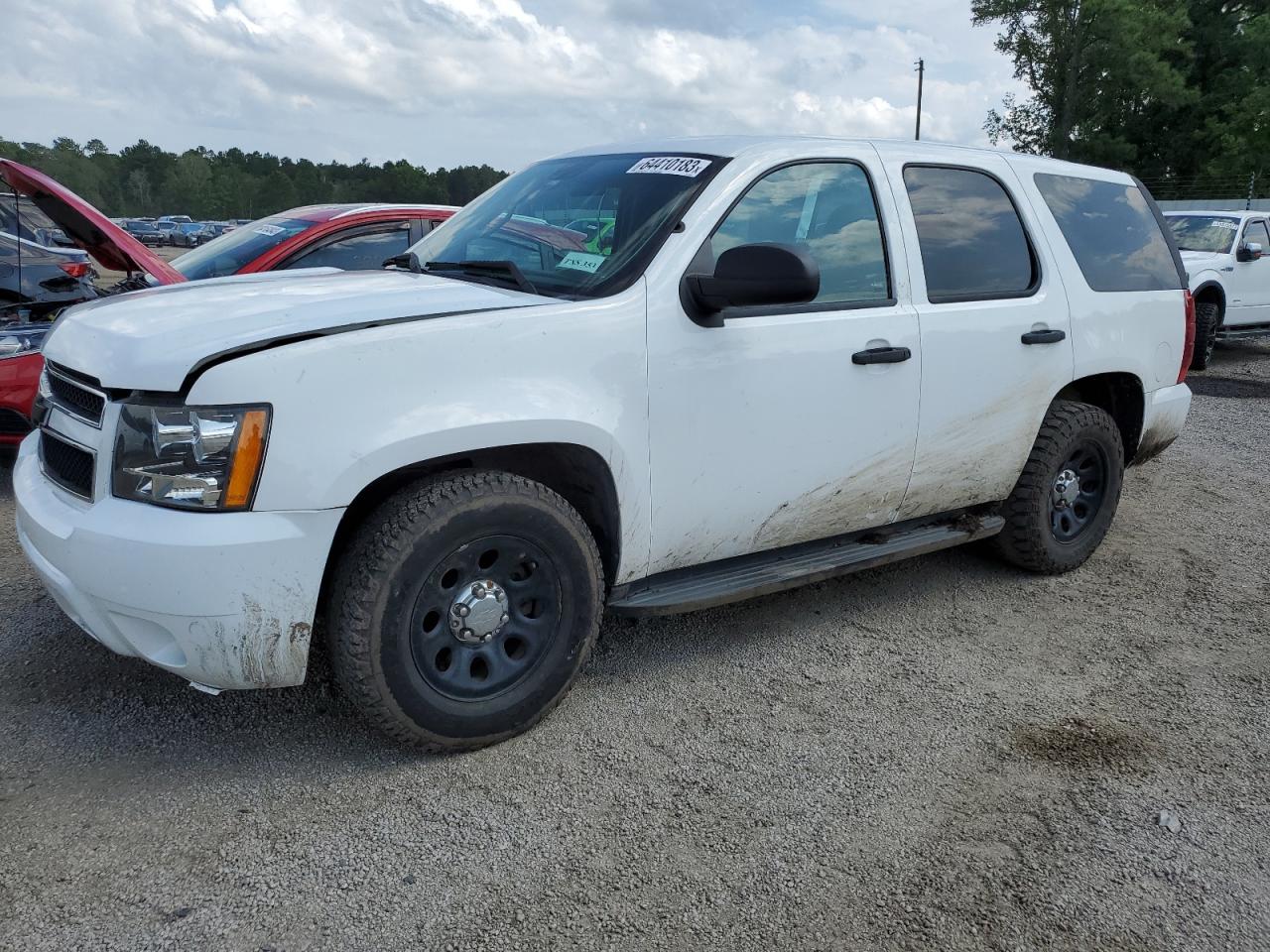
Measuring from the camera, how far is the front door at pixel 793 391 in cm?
319

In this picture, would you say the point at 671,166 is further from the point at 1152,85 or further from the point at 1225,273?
the point at 1152,85

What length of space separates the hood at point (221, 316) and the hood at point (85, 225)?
2348mm

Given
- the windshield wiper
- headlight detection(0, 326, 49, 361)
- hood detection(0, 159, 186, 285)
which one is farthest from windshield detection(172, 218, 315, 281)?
the windshield wiper

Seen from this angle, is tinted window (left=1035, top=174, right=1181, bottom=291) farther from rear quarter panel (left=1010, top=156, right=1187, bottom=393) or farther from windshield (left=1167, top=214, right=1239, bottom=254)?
windshield (left=1167, top=214, right=1239, bottom=254)

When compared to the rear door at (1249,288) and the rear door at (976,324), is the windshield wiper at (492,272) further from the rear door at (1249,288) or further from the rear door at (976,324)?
the rear door at (1249,288)

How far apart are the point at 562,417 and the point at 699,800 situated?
1.16 meters

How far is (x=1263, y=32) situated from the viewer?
1473 inches

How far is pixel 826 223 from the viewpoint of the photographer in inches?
143

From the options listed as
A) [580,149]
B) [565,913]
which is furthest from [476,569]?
[580,149]

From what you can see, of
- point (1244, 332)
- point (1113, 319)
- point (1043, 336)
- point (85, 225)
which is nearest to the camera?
point (1043, 336)

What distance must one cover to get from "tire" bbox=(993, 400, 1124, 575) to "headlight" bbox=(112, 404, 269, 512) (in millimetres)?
3257

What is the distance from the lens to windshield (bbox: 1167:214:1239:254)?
467 inches

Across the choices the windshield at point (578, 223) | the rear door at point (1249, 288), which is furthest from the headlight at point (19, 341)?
the rear door at point (1249, 288)

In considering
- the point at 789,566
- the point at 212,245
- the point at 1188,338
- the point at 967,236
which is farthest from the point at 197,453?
the point at 212,245
